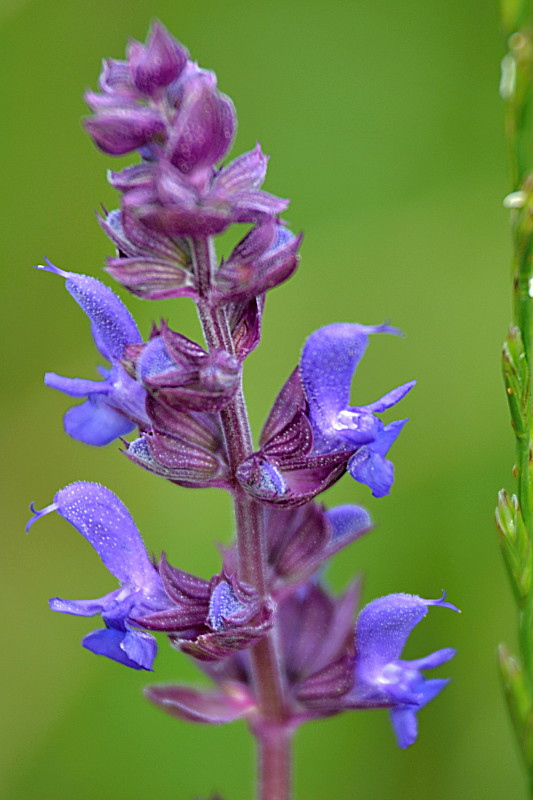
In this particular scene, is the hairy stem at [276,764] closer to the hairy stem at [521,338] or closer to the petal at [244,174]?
the hairy stem at [521,338]

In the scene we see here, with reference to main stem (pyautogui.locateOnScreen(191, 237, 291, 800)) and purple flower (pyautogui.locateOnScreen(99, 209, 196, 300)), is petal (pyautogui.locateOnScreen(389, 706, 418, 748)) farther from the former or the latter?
purple flower (pyautogui.locateOnScreen(99, 209, 196, 300))

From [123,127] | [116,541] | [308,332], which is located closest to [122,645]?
[116,541]

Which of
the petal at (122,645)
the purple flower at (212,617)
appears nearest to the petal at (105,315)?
the purple flower at (212,617)

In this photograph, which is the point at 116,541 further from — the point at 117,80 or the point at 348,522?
the point at 117,80

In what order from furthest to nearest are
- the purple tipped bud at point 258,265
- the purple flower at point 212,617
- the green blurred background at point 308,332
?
the green blurred background at point 308,332
the purple flower at point 212,617
the purple tipped bud at point 258,265

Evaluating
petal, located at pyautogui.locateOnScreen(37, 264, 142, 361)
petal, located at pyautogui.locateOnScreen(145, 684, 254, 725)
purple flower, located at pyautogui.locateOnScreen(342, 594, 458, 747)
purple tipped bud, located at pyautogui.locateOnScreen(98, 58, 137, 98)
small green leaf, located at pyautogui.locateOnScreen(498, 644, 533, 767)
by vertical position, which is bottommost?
petal, located at pyautogui.locateOnScreen(145, 684, 254, 725)

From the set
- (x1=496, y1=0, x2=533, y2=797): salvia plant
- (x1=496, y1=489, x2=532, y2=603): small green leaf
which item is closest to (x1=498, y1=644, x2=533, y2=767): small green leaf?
(x1=496, y1=0, x2=533, y2=797): salvia plant
